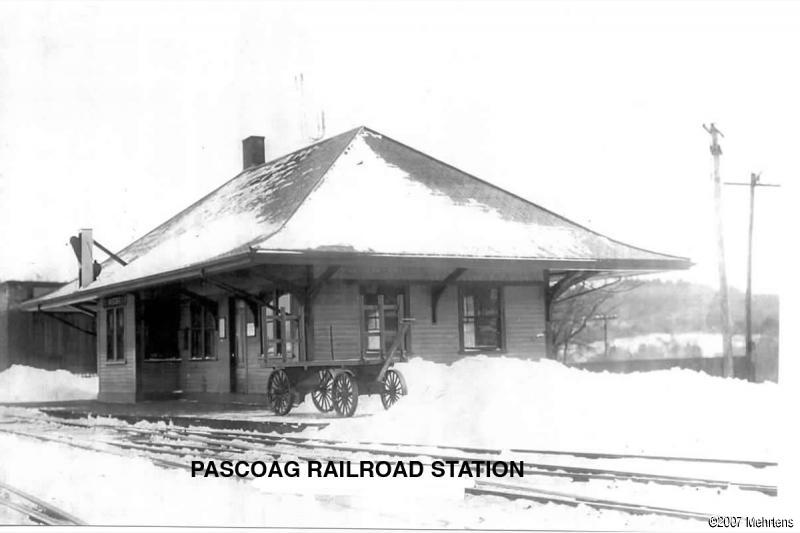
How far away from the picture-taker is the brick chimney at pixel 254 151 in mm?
27484

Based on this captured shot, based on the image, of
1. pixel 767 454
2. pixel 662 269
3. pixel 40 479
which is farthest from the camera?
pixel 662 269

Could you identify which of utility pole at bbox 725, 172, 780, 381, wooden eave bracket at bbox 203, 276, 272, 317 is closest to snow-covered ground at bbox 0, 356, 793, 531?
wooden eave bracket at bbox 203, 276, 272, 317

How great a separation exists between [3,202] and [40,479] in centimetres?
327

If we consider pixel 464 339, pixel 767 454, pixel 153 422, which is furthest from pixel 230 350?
pixel 767 454

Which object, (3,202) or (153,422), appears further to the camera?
(153,422)

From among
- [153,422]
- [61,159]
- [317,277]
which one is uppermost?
[61,159]

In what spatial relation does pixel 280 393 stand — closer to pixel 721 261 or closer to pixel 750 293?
pixel 721 261

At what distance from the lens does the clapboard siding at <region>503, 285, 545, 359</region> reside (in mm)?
19312

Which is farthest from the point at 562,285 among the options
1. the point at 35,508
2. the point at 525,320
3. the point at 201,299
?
the point at 35,508

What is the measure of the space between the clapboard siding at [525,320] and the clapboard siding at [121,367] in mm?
8832

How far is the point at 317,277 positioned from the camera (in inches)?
678

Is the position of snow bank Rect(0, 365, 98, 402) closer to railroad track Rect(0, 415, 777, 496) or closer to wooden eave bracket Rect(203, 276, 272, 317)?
wooden eave bracket Rect(203, 276, 272, 317)

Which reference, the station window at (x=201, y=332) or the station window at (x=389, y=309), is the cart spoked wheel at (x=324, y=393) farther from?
the station window at (x=201, y=332)

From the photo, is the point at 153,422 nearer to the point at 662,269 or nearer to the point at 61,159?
the point at 61,159
